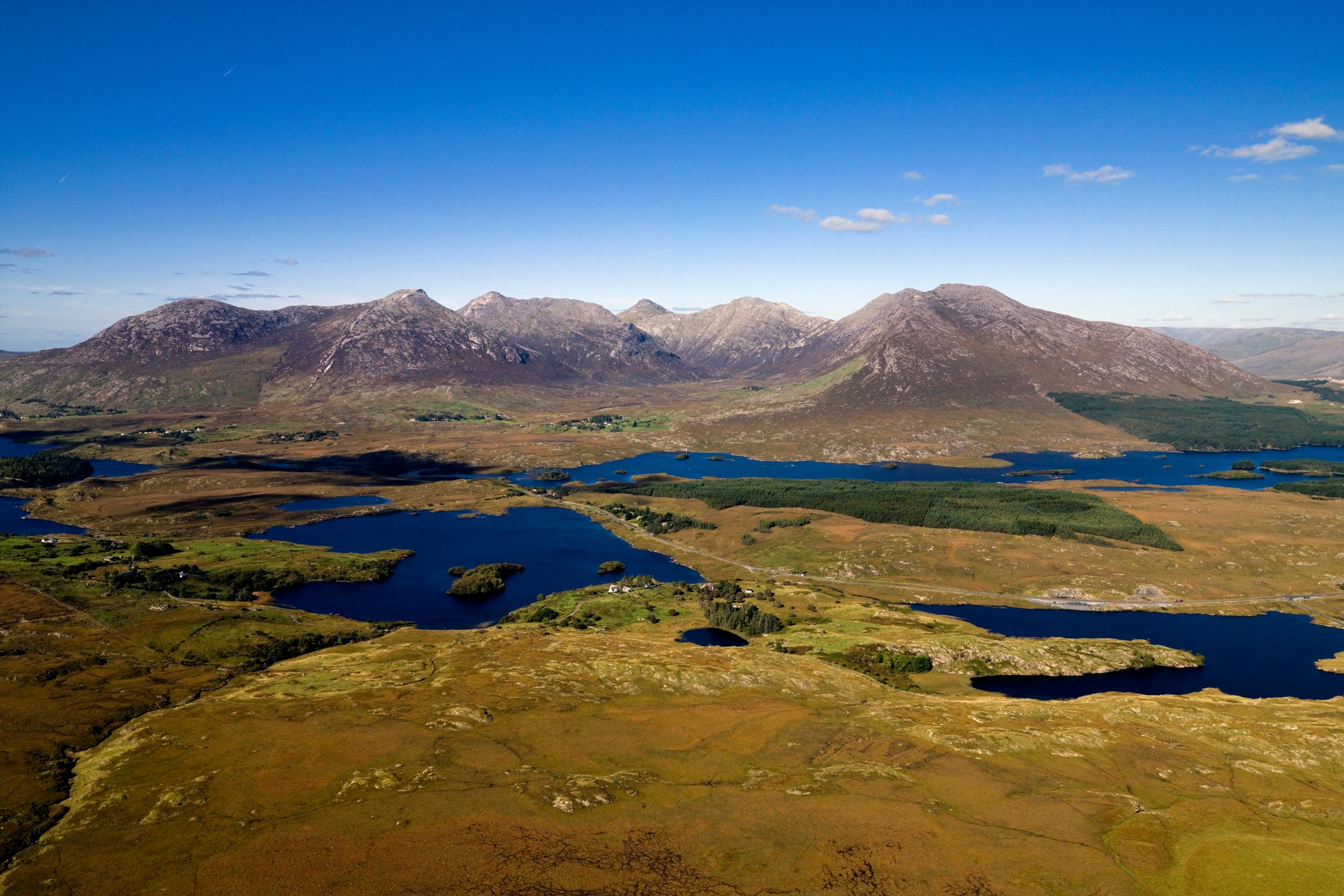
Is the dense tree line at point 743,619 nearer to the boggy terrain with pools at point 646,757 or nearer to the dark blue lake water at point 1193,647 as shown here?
the boggy terrain with pools at point 646,757

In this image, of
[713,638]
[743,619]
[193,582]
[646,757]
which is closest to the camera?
[646,757]

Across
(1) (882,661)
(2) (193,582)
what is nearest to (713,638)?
(1) (882,661)

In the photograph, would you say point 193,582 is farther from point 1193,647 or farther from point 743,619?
point 1193,647

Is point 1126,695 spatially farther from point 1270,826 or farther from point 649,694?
point 649,694

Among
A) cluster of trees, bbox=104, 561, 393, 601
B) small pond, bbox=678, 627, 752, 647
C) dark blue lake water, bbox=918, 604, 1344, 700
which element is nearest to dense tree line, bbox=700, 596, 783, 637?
small pond, bbox=678, 627, 752, 647

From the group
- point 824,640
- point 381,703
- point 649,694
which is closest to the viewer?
point 381,703

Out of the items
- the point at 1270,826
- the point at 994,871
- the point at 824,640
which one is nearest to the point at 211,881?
the point at 994,871
